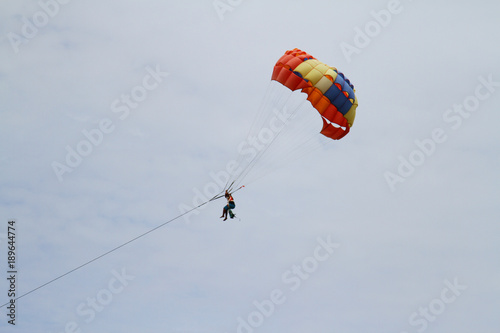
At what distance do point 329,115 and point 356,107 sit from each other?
1.77 metres

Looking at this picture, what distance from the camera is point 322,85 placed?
112 ft

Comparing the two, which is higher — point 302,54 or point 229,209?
point 302,54

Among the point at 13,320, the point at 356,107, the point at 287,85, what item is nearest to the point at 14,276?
the point at 13,320

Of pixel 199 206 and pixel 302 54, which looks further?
pixel 302 54

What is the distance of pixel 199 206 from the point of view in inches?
1217

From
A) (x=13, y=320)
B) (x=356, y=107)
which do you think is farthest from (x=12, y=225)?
(x=356, y=107)

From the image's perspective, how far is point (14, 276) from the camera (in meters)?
32.9

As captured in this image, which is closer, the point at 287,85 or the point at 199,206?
the point at 199,206

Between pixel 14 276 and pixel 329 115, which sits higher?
pixel 14 276

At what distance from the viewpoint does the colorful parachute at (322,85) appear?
34.2 meters

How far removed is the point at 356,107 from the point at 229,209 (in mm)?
8726

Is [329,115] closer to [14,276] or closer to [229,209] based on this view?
[229,209]

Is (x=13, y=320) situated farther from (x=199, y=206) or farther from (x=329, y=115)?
(x=329, y=115)

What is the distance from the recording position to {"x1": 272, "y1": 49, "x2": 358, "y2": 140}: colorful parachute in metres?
34.2
